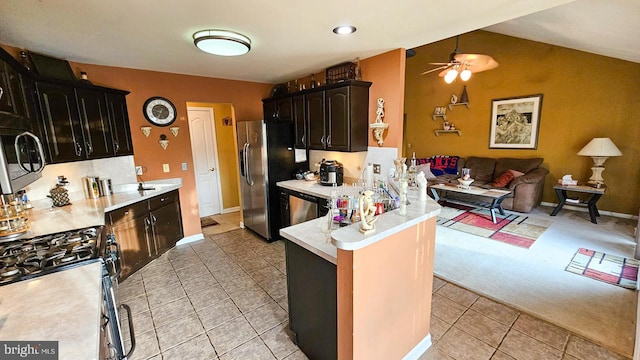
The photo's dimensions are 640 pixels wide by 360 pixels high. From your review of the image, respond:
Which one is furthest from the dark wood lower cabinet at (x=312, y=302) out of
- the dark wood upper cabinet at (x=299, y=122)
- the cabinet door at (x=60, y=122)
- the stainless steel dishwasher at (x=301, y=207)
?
the cabinet door at (x=60, y=122)

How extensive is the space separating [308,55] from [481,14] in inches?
66.8

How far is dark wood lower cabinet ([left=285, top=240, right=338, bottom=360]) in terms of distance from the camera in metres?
1.58

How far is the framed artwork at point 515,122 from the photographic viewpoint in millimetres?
5227

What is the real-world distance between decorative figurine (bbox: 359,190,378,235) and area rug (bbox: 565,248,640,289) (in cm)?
303

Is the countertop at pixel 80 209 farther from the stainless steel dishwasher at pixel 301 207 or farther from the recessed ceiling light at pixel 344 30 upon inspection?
the recessed ceiling light at pixel 344 30

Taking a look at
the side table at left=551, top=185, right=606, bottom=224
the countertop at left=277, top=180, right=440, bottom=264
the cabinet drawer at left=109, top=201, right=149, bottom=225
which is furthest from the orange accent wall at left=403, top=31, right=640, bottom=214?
the cabinet drawer at left=109, top=201, right=149, bottom=225

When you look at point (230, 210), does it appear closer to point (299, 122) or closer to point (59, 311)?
point (299, 122)

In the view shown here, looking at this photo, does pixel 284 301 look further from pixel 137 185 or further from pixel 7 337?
pixel 137 185

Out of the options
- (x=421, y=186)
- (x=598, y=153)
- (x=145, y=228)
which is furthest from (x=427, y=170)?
(x=145, y=228)

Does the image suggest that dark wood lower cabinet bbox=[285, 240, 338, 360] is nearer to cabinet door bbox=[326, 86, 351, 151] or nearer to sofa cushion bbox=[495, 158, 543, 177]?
cabinet door bbox=[326, 86, 351, 151]

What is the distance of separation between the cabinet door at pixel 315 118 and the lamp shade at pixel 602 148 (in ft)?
14.9

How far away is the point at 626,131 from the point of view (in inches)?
170

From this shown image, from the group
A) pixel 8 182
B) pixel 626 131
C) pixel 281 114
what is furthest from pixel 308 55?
pixel 626 131

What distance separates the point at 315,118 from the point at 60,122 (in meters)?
2.74
